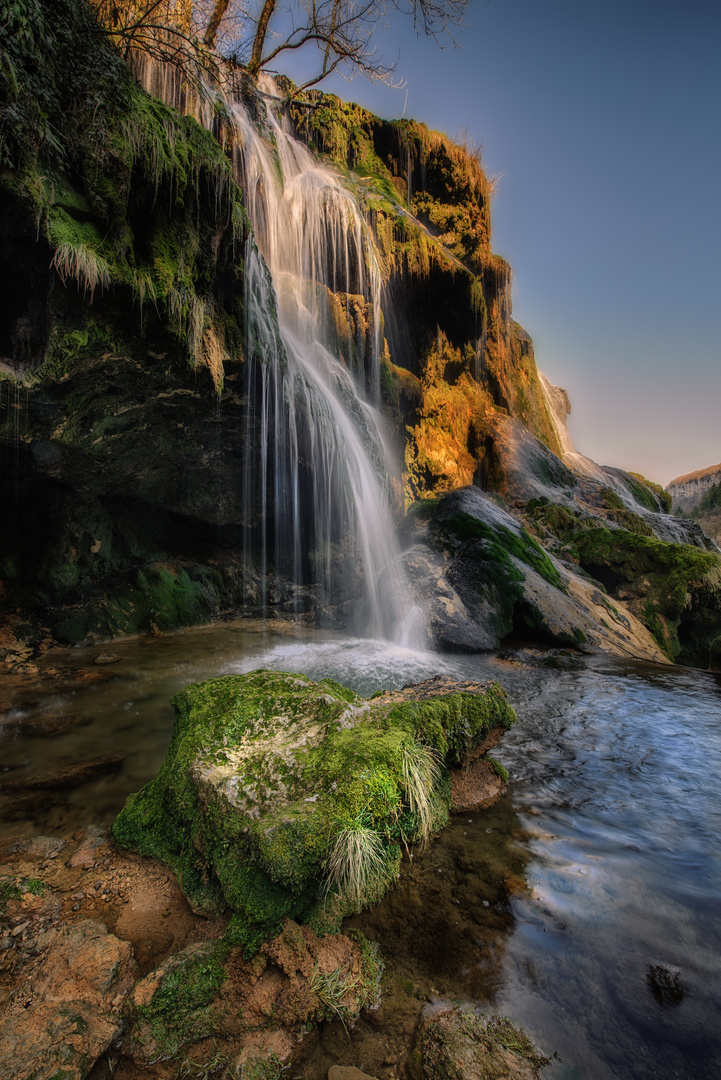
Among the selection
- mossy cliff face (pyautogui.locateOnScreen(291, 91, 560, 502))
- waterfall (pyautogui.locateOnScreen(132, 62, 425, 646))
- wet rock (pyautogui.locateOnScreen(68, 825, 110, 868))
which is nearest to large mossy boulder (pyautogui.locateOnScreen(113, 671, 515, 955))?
wet rock (pyautogui.locateOnScreen(68, 825, 110, 868))

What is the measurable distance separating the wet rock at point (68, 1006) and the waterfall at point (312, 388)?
275 inches

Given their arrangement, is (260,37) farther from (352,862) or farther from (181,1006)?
(181,1006)

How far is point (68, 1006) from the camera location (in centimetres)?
176

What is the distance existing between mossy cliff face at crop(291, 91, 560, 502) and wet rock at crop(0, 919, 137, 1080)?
1454 cm

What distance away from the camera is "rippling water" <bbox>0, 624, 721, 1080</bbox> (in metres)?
1.82

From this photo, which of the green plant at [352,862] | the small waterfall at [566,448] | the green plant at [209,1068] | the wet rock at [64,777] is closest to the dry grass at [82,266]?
the wet rock at [64,777]

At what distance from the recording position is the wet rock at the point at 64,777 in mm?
Answer: 3461

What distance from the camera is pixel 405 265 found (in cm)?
1493

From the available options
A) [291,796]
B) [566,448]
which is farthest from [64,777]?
[566,448]

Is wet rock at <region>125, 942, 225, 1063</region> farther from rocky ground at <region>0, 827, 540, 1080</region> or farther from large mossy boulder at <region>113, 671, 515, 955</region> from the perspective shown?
large mossy boulder at <region>113, 671, 515, 955</region>

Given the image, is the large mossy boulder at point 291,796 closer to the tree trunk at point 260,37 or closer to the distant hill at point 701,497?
the tree trunk at point 260,37

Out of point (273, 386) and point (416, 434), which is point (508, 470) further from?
point (273, 386)

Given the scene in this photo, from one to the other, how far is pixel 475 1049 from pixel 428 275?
686 inches

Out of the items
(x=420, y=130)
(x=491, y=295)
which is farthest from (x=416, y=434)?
(x=420, y=130)
